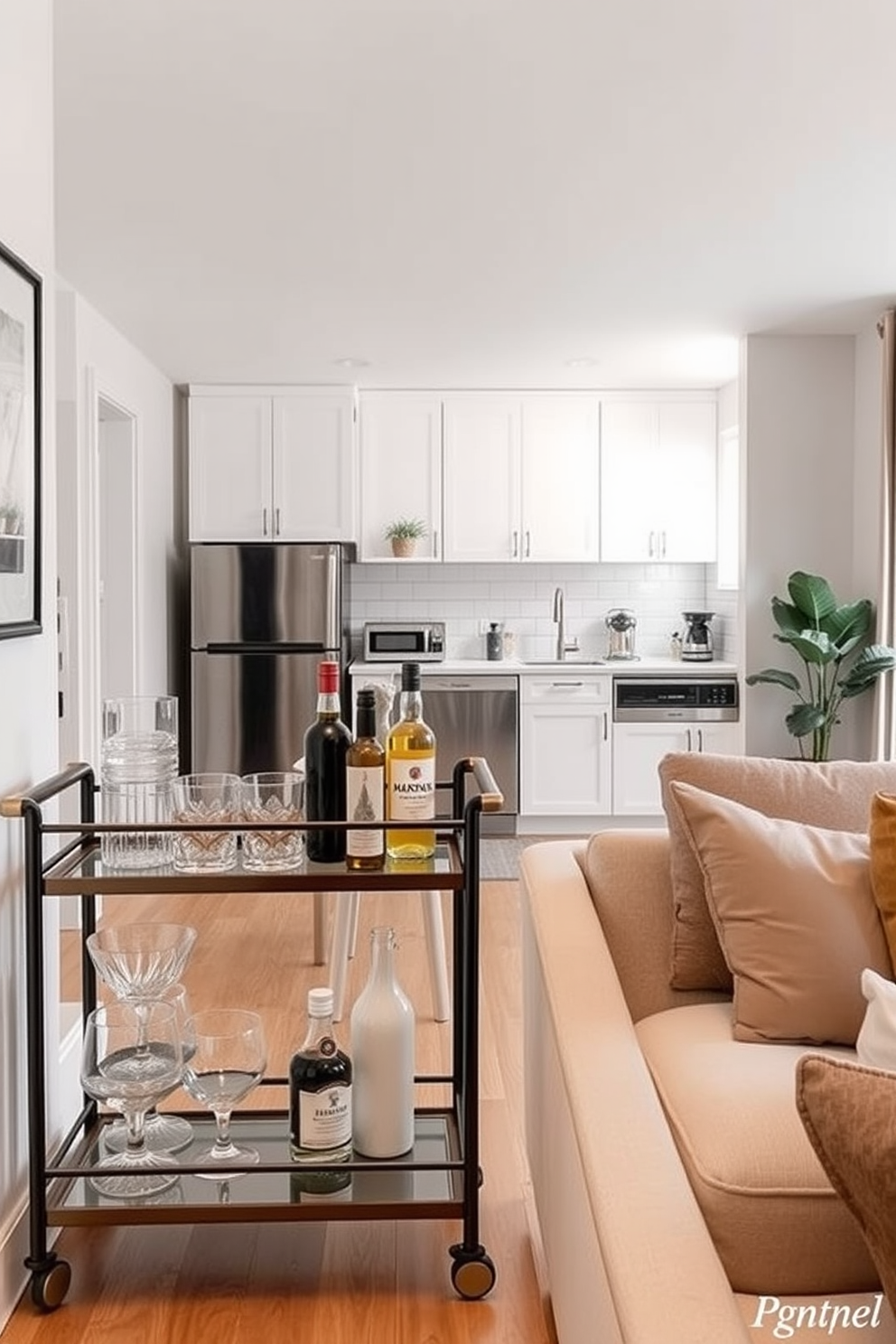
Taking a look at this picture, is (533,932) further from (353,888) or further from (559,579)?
(559,579)

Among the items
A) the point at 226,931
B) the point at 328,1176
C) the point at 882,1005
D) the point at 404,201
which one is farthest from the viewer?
the point at 226,931

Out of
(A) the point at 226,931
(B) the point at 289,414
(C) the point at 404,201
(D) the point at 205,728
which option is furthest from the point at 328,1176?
(B) the point at 289,414

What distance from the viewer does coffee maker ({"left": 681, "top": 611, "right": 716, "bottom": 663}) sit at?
653 centimetres

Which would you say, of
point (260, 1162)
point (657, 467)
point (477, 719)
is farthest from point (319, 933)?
point (657, 467)

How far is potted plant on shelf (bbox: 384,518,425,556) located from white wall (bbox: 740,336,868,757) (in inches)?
72.5

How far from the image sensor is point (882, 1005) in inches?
60.1

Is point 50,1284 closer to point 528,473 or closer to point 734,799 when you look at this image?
point 734,799

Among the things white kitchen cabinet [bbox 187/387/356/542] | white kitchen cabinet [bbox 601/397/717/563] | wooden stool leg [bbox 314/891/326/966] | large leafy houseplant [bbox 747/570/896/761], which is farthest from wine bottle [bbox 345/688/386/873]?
white kitchen cabinet [bbox 601/397/717/563]

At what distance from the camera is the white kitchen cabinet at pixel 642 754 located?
6090 millimetres

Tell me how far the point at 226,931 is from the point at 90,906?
2011 millimetres

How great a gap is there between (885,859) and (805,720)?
3462 mm

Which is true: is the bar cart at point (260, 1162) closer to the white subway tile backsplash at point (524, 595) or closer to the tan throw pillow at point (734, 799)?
the tan throw pillow at point (734, 799)

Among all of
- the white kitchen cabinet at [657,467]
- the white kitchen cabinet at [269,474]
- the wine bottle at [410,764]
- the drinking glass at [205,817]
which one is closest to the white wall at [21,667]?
the drinking glass at [205,817]

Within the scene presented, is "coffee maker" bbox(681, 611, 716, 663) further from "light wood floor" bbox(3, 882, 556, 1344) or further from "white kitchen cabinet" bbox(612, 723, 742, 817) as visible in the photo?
"light wood floor" bbox(3, 882, 556, 1344)
